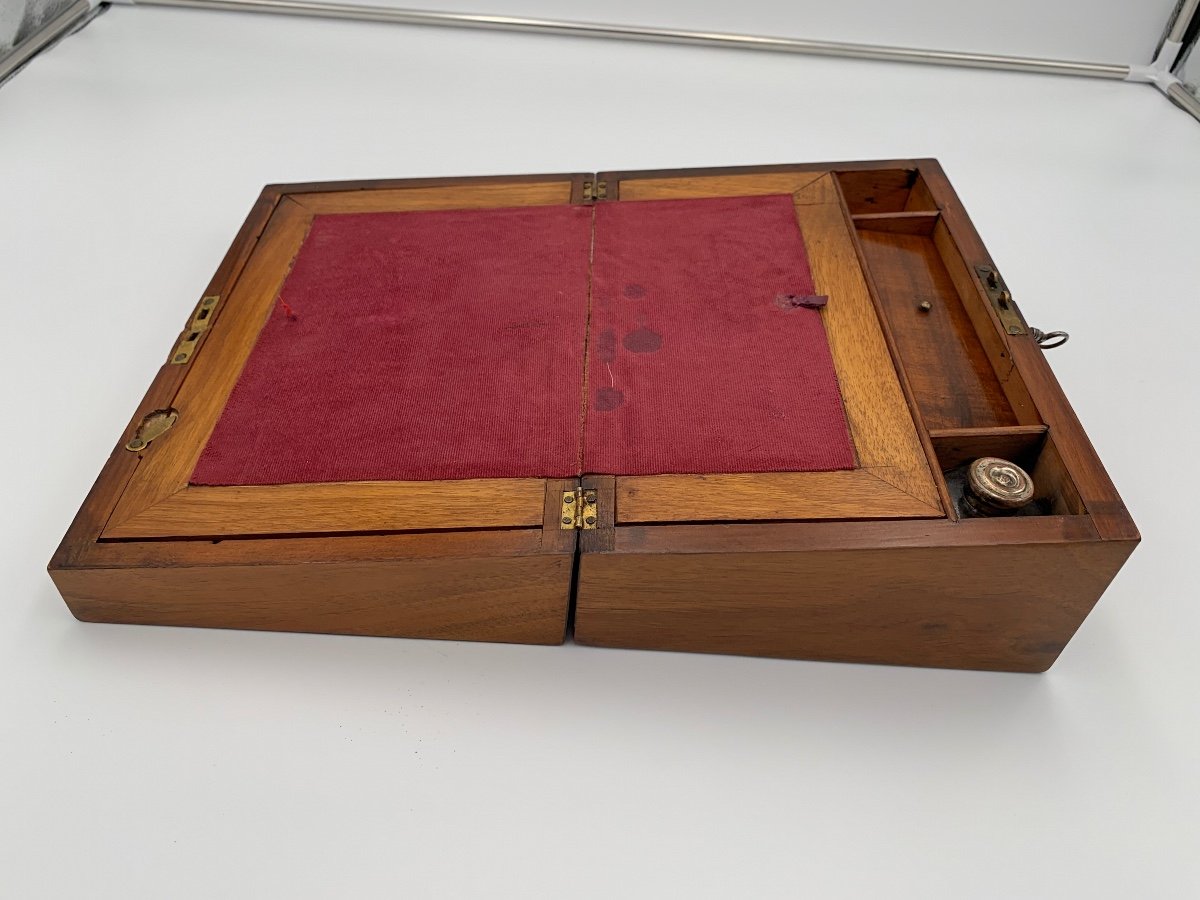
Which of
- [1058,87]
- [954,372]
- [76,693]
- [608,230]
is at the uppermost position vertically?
[1058,87]

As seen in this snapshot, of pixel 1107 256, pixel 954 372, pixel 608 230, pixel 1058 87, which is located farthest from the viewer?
pixel 1058 87

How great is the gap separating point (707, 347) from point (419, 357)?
531 millimetres

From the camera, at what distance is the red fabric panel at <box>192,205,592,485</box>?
1.68 metres

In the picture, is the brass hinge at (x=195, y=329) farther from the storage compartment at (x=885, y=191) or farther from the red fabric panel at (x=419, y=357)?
the storage compartment at (x=885, y=191)

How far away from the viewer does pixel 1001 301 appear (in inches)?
75.9

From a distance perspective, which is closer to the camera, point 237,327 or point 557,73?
point 237,327

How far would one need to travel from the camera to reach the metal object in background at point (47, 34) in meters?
3.41

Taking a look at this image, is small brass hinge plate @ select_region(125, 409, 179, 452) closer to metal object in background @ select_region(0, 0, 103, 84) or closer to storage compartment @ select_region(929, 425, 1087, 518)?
storage compartment @ select_region(929, 425, 1087, 518)

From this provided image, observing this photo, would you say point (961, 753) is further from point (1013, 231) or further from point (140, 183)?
point (140, 183)

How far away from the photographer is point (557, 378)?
1.79 metres

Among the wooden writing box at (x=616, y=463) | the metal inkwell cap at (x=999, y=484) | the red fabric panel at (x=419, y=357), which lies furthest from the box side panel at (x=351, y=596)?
the metal inkwell cap at (x=999, y=484)

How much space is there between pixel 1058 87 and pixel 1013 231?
3.50 feet

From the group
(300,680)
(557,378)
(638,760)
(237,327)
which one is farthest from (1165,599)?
(237,327)

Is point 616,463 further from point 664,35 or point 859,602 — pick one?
point 664,35
